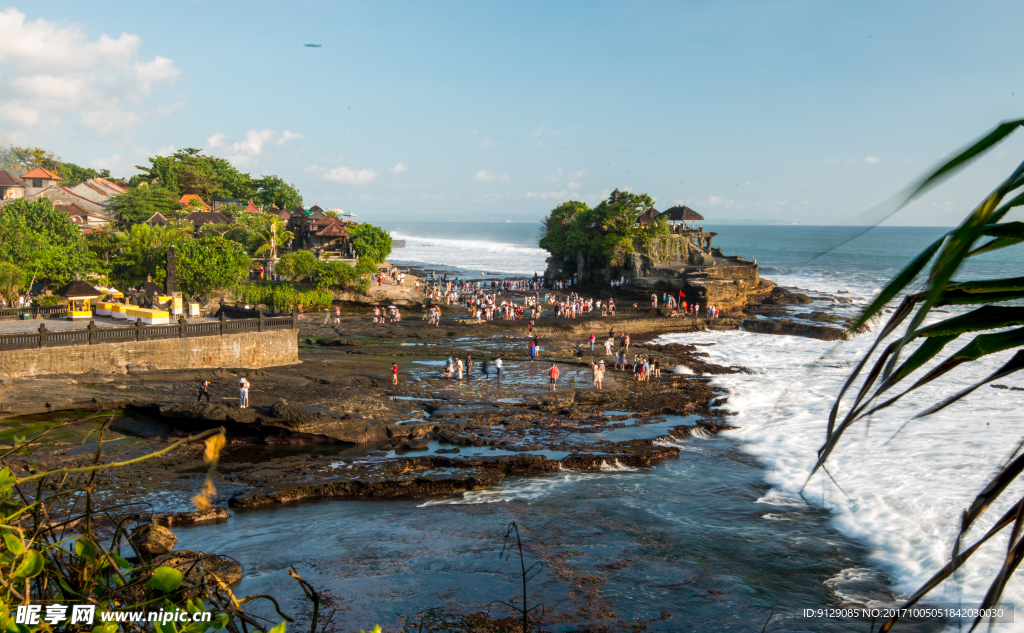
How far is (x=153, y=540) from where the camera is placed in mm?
10711

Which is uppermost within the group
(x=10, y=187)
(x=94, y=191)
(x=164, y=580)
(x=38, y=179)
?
(x=38, y=179)

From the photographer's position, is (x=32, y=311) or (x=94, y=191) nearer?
(x=32, y=311)

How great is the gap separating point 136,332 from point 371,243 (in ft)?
104

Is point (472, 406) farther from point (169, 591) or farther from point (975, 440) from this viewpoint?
point (169, 591)

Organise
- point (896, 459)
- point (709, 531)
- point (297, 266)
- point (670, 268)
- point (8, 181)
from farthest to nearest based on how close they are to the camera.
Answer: point (8, 181), point (670, 268), point (297, 266), point (896, 459), point (709, 531)

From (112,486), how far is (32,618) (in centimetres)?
1468

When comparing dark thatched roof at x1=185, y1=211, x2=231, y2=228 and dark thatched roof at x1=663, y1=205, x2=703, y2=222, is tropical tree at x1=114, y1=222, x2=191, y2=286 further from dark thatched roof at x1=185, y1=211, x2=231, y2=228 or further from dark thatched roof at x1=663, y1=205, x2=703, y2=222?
dark thatched roof at x1=663, y1=205, x2=703, y2=222

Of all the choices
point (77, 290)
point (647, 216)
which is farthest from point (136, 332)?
point (647, 216)

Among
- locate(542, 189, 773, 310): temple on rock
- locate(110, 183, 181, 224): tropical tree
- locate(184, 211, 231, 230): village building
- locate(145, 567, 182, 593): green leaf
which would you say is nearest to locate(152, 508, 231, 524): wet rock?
locate(145, 567, 182, 593): green leaf

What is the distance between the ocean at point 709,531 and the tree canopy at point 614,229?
128 feet

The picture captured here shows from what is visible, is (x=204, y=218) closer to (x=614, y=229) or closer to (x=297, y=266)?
(x=297, y=266)

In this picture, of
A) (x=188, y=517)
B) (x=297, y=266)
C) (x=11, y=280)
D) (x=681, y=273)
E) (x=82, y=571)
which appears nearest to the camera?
(x=82, y=571)

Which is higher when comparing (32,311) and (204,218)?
(204,218)

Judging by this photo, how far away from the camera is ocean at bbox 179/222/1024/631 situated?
11.0 m
